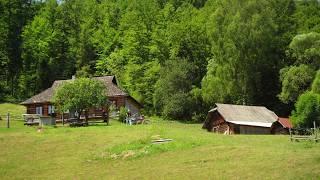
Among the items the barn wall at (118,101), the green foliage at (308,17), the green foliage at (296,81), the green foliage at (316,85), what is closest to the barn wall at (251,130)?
the green foliage at (316,85)

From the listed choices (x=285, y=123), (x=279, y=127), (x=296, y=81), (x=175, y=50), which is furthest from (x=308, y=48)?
(x=175, y=50)

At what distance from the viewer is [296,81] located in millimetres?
64625

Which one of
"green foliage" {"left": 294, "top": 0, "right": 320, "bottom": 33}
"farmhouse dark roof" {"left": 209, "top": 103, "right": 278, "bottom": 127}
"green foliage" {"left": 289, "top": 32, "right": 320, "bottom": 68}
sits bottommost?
"farmhouse dark roof" {"left": 209, "top": 103, "right": 278, "bottom": 127}

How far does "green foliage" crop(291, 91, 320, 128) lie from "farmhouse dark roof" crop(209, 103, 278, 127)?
3154mm

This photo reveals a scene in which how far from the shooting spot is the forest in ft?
227

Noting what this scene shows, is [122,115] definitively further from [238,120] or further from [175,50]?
[175,50]

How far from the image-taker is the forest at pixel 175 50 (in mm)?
69312

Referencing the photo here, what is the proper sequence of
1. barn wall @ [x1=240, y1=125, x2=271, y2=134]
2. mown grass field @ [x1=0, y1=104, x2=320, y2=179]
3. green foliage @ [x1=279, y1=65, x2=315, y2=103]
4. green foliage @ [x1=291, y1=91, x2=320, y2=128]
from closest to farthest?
mown grass field @ [x1=0, y1=104, x2=320, y2=179], green foliage @ [x1=291, y1=91, x2=320, y2=128], barn wall @ [x1=240, y1=125, x2=271, y2=134], green foliage @ [x1=279, y1=65, x2=315, y2=103]

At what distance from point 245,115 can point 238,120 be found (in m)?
1.66

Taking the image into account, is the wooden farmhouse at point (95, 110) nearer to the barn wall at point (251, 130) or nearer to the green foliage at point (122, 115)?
the green foliage at point (122, 115)

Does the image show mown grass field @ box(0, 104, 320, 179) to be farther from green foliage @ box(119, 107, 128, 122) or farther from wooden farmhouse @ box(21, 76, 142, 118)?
wooden farmhouse @ box(21, 76, 142, 118)

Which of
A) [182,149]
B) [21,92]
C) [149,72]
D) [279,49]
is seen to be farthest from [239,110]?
[21,92]

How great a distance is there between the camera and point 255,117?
193 feet

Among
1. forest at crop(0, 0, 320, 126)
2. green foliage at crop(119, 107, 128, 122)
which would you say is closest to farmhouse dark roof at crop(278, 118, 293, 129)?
forest at crop(0, 0, 320, 126)
